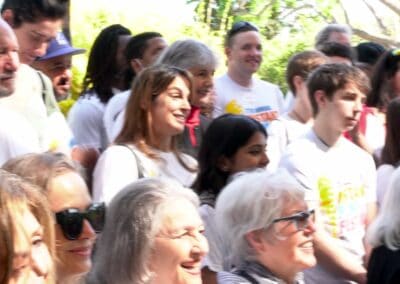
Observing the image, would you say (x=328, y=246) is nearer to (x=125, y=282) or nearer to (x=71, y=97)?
(x=125, y=282)

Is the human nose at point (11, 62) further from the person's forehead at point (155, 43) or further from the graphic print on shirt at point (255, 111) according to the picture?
the graphic print on shirt at point (255, 111)

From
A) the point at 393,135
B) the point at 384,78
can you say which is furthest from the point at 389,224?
the point at 384,78

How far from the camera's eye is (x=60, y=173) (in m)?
3.50

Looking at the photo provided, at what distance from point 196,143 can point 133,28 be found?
33.9ft

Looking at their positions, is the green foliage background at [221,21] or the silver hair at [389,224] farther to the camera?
the green foliage background at [221,21]

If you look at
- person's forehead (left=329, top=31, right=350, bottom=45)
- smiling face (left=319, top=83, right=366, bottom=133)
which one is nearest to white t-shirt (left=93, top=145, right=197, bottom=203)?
smiling face (left=319, top=83, right=366, bottom=133)

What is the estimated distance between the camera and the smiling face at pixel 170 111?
16.6 feet

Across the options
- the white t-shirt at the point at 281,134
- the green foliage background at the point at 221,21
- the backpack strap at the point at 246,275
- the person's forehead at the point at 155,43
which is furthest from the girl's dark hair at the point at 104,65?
the green foliage background at the point at 221,21

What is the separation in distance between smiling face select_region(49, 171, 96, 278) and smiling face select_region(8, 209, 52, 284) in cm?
61

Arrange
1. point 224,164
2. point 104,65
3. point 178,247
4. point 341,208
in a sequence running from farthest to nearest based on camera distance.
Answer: point 104,65
point 341,208
point 224,164
point 178,247

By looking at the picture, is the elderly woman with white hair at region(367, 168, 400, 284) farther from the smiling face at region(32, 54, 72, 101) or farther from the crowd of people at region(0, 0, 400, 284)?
the smiling face at region(32, 54, 72, 101)

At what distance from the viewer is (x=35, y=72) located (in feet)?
16.0

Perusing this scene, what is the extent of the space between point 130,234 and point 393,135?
288cm

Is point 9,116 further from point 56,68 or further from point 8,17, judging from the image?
point 56,68
